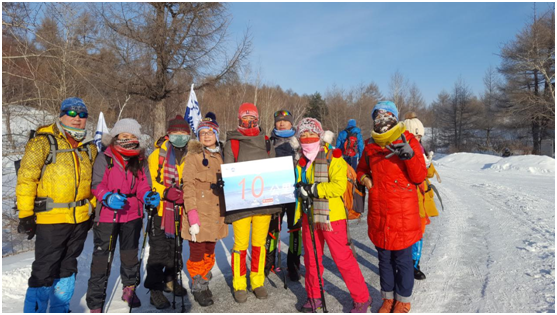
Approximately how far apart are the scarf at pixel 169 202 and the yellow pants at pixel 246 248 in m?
0.79

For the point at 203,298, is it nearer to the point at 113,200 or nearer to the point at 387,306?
the point at 113,200

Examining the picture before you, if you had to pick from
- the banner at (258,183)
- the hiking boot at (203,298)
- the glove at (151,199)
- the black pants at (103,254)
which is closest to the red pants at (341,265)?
the banner at (258,183)

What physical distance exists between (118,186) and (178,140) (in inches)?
35.5

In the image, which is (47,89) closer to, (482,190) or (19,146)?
(19,146)

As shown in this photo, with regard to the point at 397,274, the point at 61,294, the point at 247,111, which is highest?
the point at 247,111

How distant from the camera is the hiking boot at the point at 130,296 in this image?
3.93 metres

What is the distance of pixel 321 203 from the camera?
3.72 meters

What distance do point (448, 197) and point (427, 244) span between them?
17.3ft

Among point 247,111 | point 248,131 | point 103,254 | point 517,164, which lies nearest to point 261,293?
point 103,254

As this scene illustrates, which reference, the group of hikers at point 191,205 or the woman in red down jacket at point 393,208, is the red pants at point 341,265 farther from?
the woman in red down jacket at point 393,208

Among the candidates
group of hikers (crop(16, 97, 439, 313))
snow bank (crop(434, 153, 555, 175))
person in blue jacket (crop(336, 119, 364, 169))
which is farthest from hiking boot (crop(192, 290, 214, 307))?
snow bank (crop(434, 153, 555, 175))

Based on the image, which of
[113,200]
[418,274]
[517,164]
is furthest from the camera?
[517,164]

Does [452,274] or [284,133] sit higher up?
[284,133]

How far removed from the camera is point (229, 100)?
Answer: 18.0 m
